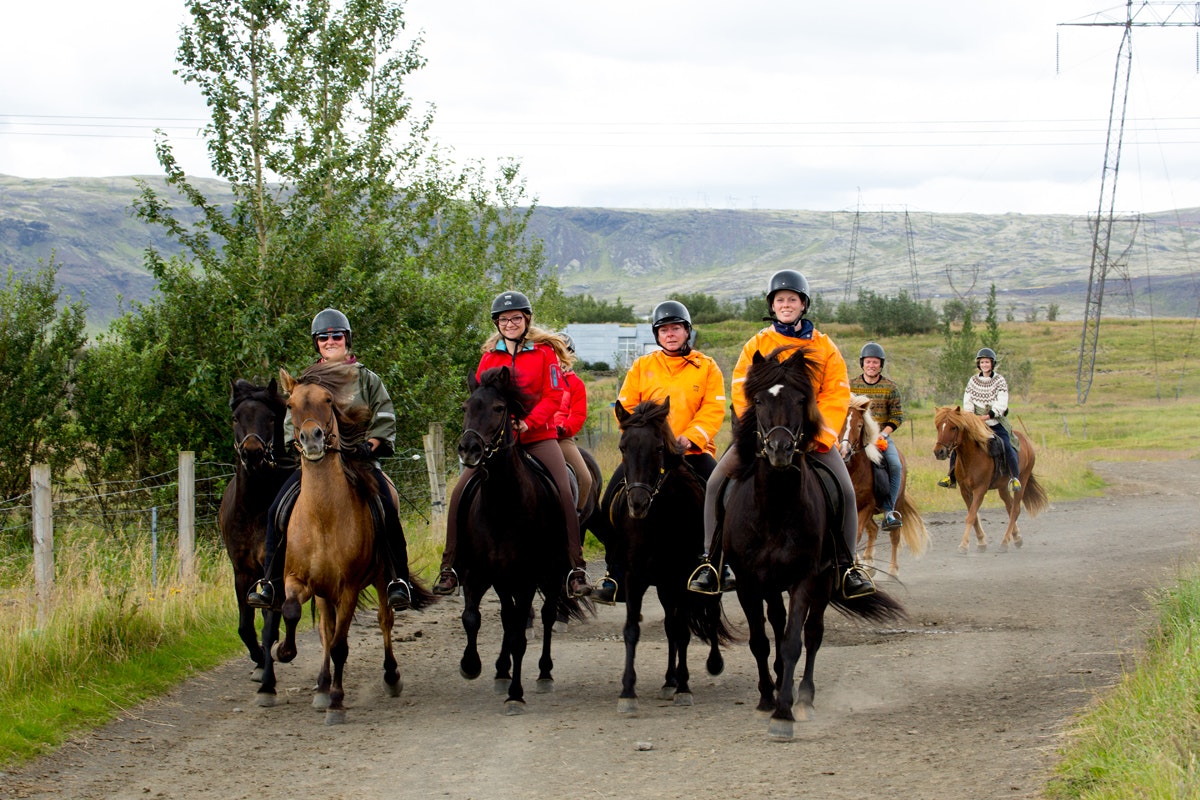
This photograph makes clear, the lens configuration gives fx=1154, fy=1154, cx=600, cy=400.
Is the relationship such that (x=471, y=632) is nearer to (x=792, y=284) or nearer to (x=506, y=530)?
(x=506, y=530)

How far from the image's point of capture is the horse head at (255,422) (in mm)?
8328

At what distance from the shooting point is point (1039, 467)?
2675 centimetres

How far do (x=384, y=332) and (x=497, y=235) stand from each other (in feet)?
53.0

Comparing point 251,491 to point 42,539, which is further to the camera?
point 42,539

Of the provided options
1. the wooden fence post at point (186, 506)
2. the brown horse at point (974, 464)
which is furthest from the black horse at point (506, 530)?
the brown horse at point (974, 464)

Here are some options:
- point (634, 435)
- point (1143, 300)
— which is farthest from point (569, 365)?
point (1143, 300)

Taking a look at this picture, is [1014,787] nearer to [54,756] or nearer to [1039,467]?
[54,756]

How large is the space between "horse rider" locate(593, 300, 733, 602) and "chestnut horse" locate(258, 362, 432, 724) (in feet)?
6.56

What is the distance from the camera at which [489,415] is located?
768cm

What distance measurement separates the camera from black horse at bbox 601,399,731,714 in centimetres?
788

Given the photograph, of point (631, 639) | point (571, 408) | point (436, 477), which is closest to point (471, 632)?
point (631, 639)

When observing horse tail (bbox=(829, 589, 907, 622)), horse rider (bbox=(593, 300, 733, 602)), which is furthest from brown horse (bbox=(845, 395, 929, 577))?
horse rider (bbox=(593, 300, 733, 602))

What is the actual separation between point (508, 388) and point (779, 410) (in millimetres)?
2016

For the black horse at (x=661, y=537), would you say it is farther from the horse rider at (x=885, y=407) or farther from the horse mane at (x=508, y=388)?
the horse rider at (x=885, y=407)
